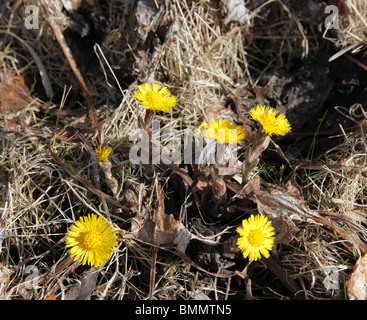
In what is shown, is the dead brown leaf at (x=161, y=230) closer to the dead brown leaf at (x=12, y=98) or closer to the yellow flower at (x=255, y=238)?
the yellow flower at (x=255, y=238)

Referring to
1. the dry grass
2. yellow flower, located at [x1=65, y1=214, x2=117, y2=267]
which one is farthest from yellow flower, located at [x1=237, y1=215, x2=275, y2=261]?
yellow flower, located at [x1=65, y1=214, x2=117, y2=267]

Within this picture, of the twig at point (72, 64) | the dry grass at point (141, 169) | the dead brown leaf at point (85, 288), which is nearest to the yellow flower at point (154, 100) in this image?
the dry grass at point (141, 169)

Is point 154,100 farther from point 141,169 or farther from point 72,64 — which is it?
point 72,64

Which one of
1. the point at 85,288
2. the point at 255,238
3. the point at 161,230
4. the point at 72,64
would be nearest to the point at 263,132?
the point at 255,238
